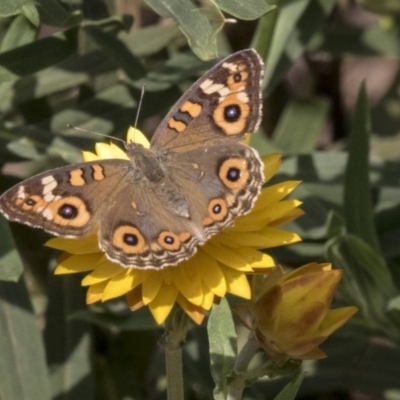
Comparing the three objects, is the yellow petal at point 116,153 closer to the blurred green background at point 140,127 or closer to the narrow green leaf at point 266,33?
the blurred green background at point 140,127

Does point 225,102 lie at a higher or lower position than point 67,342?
higher

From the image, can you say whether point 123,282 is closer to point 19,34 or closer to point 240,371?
point 240,371

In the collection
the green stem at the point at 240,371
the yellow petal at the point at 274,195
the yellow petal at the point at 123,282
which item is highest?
the yellow petal at the point at 274,195

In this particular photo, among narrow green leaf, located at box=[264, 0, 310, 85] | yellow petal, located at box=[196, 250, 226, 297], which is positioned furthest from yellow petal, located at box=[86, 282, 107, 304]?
narrow green leaf, located at box=[264, 0, 310, 85]

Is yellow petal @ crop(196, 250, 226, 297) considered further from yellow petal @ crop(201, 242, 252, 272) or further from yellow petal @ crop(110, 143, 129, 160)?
yellow petal @ crop(110, 143, 129, 160)

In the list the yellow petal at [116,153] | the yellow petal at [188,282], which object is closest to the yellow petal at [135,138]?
the yellow petal at [116,153]

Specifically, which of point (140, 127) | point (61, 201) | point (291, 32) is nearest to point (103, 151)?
point (61, 201)

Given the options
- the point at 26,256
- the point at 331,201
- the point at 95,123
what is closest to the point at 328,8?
the point at 331,201
